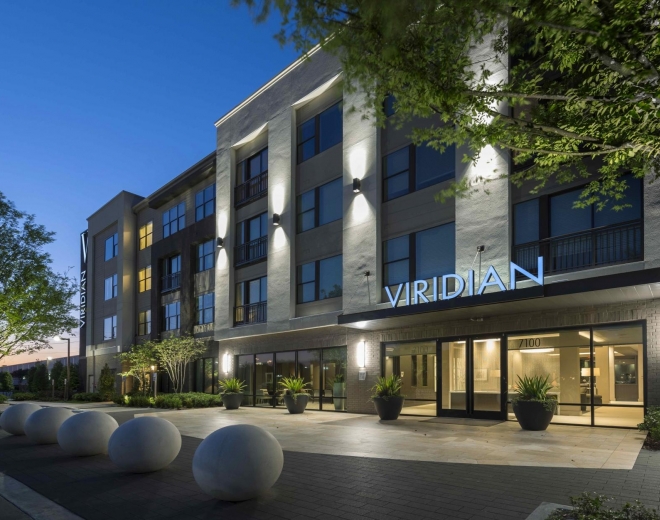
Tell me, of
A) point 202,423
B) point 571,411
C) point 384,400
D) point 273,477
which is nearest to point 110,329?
point 202,423

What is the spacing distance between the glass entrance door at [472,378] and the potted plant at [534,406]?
225 cm

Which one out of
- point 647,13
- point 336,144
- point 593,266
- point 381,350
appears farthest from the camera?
point 336,144

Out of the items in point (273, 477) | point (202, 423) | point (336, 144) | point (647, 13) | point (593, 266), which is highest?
point (336, 144)

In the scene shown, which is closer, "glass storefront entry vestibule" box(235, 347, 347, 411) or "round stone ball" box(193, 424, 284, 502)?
"round stone ball" box(193, 424, 284, 502)

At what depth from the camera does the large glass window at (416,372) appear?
19.9 m

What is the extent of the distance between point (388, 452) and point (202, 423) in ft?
29.7

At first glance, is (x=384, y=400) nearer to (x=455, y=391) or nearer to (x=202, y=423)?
(x=455, y=391)

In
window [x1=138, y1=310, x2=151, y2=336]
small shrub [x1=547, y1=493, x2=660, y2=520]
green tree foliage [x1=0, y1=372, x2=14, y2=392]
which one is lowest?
green tree foliage [x1=0, y1=372, x2=14, y2=392]

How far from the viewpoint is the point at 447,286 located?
18609 mm

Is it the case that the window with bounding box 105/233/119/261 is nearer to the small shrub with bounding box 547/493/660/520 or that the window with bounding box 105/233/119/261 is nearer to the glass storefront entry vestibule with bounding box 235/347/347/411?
the glass storefront entry vestibule with bounding box 235/347/347/411

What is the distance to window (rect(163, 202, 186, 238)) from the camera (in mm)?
36344

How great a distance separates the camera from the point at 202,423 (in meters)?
19.2

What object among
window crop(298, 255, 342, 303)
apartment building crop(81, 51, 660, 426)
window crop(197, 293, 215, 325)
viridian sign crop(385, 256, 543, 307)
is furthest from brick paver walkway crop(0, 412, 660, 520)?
window crop(197, 293, 215, 325)

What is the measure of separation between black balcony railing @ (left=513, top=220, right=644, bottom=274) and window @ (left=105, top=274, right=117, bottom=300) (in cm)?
3377
